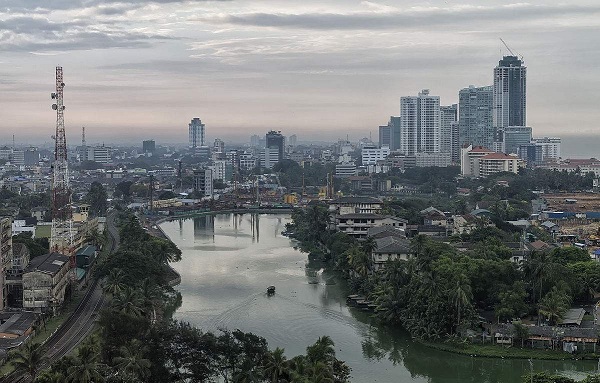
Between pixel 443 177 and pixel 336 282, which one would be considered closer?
pixel 336 282

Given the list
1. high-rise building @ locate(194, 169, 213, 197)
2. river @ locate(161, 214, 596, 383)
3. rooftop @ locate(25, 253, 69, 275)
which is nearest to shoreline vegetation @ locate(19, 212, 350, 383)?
river @ locate(161, 214, 596, 383)

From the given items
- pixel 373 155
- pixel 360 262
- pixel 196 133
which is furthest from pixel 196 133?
pixel 360 262

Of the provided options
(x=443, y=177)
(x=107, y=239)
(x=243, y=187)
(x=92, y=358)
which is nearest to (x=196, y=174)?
(x=243, y=187)

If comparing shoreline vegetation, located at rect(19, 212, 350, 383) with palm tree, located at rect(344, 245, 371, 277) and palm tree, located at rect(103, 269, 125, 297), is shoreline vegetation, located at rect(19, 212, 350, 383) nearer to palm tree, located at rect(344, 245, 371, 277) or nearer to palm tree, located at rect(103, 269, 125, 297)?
palm tree, located at rect(103, 269, 125, 297)

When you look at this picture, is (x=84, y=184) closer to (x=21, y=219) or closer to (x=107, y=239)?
(x=21, y=219)

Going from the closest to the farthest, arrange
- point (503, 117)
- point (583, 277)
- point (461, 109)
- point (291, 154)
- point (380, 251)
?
point (583, 277)
point (380, 251)
point (461, 109)
point (503, 117)
point (291, 154)

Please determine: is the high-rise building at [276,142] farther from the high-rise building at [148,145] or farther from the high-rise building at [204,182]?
the high-rise building at [148,145]

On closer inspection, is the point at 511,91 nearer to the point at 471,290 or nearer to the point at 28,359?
the point at 471,290
